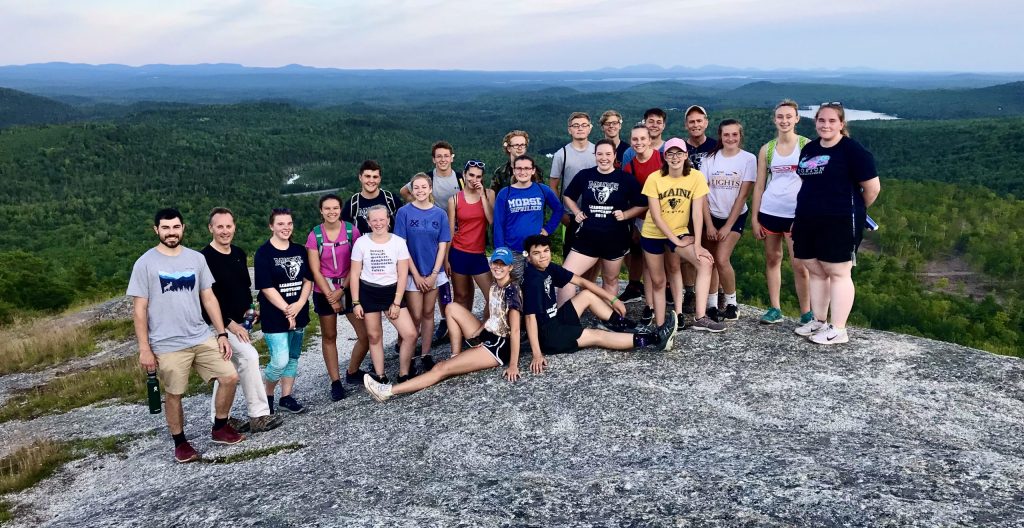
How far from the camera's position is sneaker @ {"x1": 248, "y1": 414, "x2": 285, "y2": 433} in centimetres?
695

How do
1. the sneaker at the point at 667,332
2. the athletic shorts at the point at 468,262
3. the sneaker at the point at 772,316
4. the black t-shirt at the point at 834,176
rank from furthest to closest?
1. the sneaker at the point at 772,316
2. the athletic shorts at the point at 468,262
3. the sneaker at the point at 667,332
4. the black t-shirt at the point at 834,176

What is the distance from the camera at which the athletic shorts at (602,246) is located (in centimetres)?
743

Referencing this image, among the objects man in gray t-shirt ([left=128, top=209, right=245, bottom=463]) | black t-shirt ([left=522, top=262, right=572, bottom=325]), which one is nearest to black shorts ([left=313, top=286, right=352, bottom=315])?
man in gray t-shirt ([left=128, top=209, right=245, bottom=463])

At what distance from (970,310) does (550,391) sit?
29.3m

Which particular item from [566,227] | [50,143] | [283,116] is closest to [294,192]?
[50,143]

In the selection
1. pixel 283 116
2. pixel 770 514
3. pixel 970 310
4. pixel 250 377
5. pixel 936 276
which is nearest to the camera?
pixel 770 514

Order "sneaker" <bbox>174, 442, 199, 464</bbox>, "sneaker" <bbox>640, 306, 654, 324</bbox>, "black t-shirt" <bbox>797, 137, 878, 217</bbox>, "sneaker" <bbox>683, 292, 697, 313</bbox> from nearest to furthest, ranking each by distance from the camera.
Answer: "black t-shirt" <bbox>797, 137, 878, 217</bbox> < "sneaker" <bbox>174, 442, 199, 464</bbox> < "sneaker" <bbox>640, 306, 654, 324</bbox> < "sneaker" <bbox>683, 292, 697, 313</bbox>

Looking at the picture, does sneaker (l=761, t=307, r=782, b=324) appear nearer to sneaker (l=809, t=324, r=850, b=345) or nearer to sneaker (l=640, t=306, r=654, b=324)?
sneaker (l=809, t=324, r=850, b=345)

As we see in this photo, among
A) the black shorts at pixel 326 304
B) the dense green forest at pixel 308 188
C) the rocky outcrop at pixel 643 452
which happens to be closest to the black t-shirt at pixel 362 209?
the black shorts at pixel 326 304

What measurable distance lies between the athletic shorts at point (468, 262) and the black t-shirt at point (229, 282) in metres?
2.43

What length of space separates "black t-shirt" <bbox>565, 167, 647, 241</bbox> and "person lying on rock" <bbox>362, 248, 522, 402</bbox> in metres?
1.27

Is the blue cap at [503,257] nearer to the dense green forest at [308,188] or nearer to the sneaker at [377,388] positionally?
the sneaker at [377,388]

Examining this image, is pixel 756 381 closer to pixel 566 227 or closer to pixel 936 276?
pixel 566 227

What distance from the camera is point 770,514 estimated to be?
432cm
